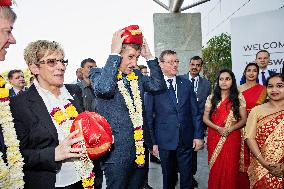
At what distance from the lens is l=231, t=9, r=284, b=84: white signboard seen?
6.28m

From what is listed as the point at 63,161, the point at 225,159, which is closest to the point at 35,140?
the point at 63,161

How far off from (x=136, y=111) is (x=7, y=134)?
1.26 m

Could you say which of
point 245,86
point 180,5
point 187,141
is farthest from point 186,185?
point 180,5

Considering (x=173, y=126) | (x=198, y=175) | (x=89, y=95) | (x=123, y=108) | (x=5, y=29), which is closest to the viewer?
(x=5, y=29)

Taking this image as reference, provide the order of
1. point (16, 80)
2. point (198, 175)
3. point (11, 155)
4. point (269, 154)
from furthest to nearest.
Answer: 1. point (16, 80)
2. point (198, 175)
3. point (269, 154)
4. point (11, 155)

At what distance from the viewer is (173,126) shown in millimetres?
4191

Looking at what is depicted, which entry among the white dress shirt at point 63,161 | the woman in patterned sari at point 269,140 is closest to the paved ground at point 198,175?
the woman in patterned sari at point 269,140

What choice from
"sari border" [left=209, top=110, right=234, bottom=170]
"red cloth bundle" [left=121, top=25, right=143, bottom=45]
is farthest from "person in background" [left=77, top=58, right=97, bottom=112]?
"red cloth bundle" [left=121, top=25, right=143, bottom=45]

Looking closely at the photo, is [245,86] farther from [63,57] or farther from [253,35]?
[63,57]

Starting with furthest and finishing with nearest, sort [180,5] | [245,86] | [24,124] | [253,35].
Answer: [180,5], [253,35], [245,86], [24,124]

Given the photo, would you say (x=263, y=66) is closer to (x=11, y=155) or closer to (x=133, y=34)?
(x=133, y=34)

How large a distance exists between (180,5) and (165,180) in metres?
5.56

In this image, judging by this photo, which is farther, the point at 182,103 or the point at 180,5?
the point at 180,5

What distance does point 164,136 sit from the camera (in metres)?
4.19
